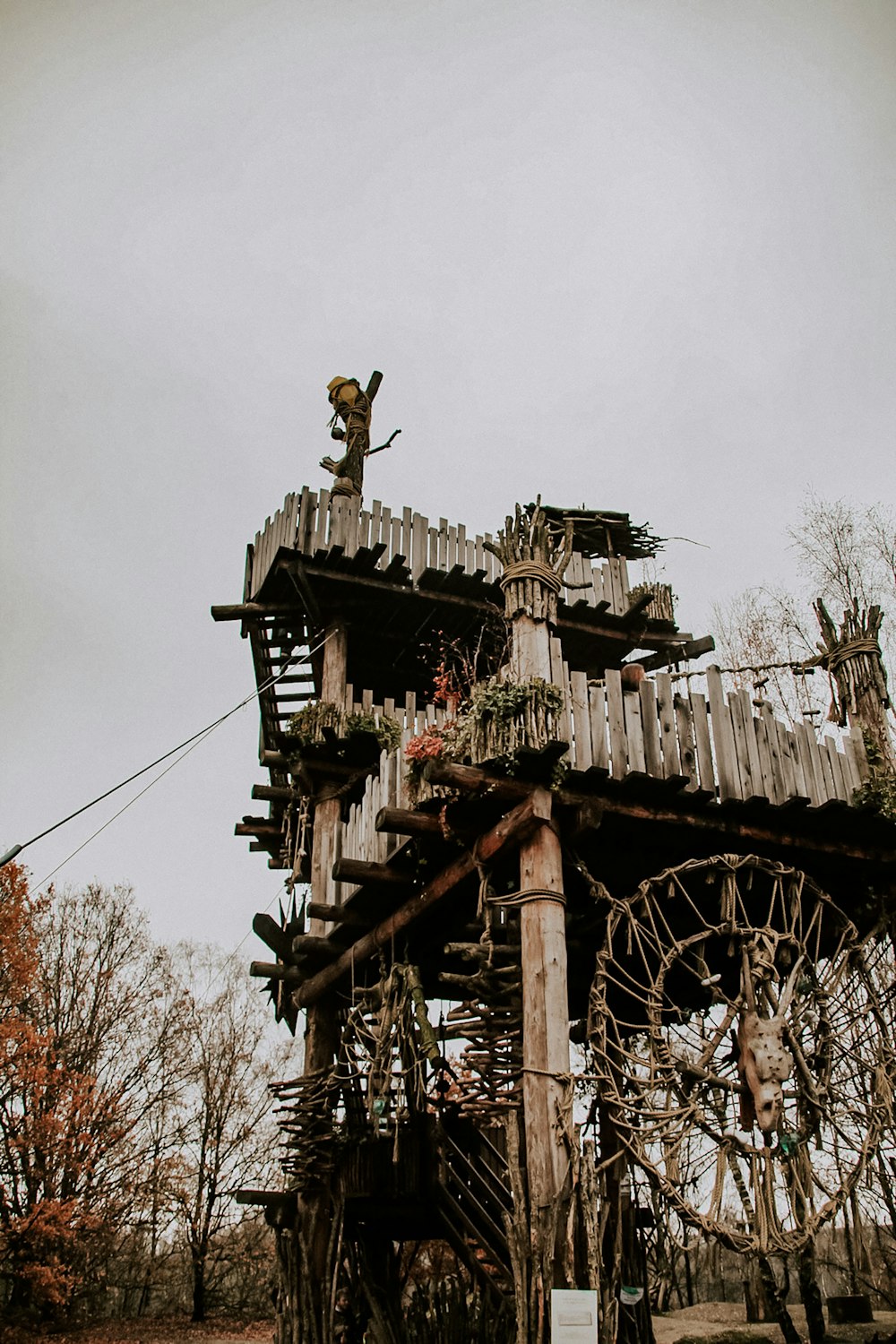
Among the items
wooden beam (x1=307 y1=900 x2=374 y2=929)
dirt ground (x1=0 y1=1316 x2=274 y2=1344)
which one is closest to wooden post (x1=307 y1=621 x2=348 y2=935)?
wooden beam (x1=307 y1=900 x2=374 y2=929)

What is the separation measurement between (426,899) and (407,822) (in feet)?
5.58

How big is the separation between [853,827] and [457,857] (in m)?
4.00

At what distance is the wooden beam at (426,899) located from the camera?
9578 millimetres

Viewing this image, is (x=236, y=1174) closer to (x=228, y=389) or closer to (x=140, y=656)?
(x=140, y=656)

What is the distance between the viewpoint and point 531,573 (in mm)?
10422

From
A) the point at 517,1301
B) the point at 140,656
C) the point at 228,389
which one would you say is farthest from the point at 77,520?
the point at 228,389

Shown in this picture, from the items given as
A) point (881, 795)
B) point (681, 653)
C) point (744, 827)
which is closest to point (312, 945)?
point (744, 827)

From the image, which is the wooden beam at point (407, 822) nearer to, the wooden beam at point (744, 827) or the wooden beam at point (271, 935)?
the wooden beam at point (744, 827)

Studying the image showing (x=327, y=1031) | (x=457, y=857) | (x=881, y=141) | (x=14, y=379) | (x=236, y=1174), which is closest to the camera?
(x=457, y=857)

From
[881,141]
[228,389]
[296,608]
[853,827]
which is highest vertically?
[228,389]

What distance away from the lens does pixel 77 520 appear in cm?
3559

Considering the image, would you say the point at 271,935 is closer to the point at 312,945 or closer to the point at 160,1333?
the point at 312,945

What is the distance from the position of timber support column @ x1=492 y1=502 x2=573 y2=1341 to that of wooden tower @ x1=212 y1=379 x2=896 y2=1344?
23 millimetres

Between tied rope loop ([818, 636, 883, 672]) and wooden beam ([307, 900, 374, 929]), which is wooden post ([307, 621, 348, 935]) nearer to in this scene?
wooden beam ([307, 900, 374, 929])
